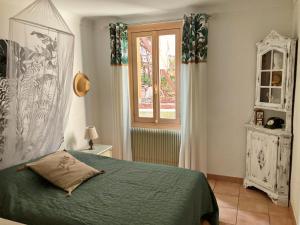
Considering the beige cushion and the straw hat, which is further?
the straw hat

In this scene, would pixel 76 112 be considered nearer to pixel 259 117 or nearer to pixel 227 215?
pixel 227 215

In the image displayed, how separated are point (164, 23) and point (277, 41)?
1541 mm

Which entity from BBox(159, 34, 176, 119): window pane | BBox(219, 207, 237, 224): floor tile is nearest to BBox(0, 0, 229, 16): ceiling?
BBox(159, 34, 176, 119): window pane

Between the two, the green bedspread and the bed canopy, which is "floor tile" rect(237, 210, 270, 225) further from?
the bed canopy

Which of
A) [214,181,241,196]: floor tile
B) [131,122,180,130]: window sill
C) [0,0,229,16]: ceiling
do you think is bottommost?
[214,181,241,196]: floor tile

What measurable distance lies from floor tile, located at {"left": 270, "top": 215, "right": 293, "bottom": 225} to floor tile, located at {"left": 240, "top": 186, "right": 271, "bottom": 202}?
400 mm

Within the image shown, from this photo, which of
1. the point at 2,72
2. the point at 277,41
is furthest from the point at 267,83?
the point at 2,72

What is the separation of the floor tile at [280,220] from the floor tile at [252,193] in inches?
15.8

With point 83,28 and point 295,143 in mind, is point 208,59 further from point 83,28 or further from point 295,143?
point 83,28

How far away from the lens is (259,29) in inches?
123

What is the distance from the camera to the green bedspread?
1.69m

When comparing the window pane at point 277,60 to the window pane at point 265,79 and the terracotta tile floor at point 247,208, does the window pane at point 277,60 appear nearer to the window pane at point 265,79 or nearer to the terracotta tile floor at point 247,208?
the window pane at point 265,79

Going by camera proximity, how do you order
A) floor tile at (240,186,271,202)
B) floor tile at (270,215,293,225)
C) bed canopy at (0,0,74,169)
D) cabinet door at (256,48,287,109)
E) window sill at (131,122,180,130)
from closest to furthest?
bed canopy at (0,0,74,169), floor tile at (270,215,293,225), cabinet door at (256,48,287,109), floor tile at (240,186,271,202), window sill at (131,122,180,130)

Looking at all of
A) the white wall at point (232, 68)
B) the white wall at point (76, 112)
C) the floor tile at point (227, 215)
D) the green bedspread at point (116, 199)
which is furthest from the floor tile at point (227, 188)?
the white wall at point (76, 112)
